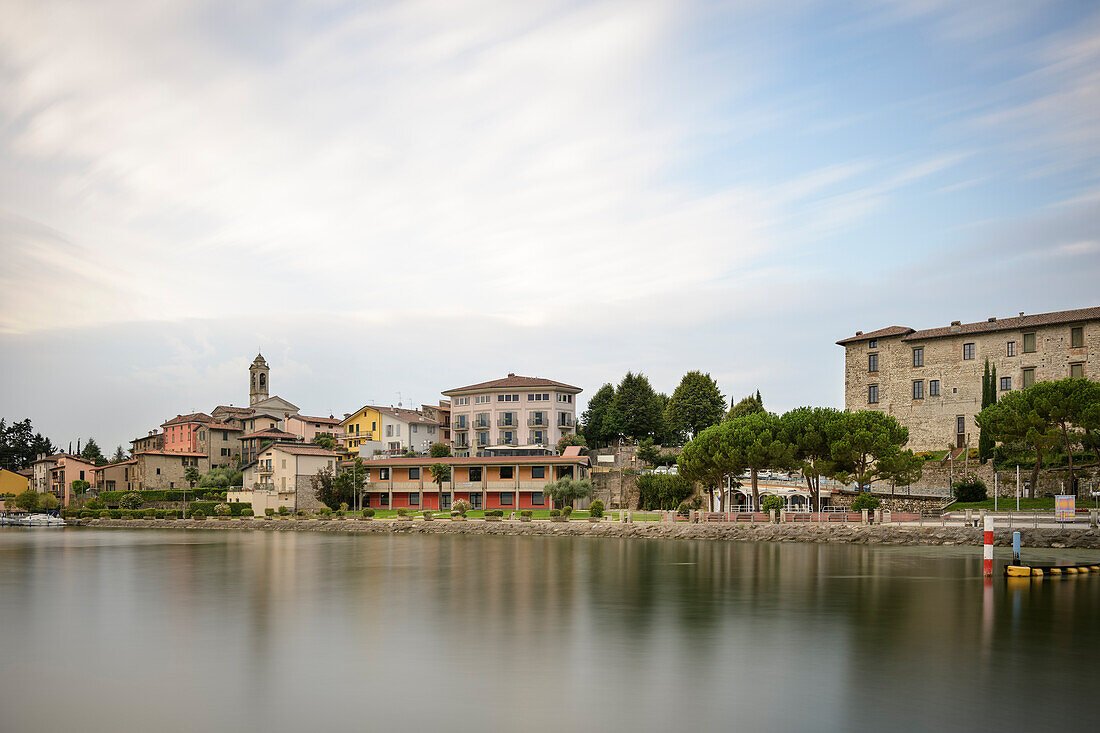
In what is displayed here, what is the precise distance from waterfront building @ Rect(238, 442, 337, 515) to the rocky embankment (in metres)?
5.10

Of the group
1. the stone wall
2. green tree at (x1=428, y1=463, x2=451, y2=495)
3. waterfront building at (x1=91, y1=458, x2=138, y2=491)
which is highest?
the stone wall

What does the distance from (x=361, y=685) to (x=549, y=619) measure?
27.3 ft

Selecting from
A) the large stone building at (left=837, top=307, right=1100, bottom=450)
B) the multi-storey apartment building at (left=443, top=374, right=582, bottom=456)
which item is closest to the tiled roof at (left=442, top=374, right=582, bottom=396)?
the multi-storey apartment building at (left=443, top=374, right=582, bottom=456)

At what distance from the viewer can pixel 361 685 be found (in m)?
16.7

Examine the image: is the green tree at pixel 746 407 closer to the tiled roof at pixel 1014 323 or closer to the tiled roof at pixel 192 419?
the tiled roof at pixel 1014 323

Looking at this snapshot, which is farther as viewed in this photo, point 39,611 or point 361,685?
point 39,611

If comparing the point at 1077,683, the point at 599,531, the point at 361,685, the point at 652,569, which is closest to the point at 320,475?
the point at 599,531

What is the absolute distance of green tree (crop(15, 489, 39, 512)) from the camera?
330ft

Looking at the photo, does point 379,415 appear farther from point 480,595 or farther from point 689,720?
point 689,720

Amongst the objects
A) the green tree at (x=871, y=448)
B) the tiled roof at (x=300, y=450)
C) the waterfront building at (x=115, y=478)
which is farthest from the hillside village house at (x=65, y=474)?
the green tree at (x=871, y=448)

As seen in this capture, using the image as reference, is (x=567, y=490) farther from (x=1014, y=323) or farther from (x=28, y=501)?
(x=28, y=501)

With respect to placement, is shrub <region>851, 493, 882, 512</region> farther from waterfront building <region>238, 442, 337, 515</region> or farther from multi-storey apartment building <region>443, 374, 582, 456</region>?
waterfront building <region>238, 442, 337, 515</region>

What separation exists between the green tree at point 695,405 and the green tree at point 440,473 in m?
27.8

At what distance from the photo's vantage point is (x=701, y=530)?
54.5m
